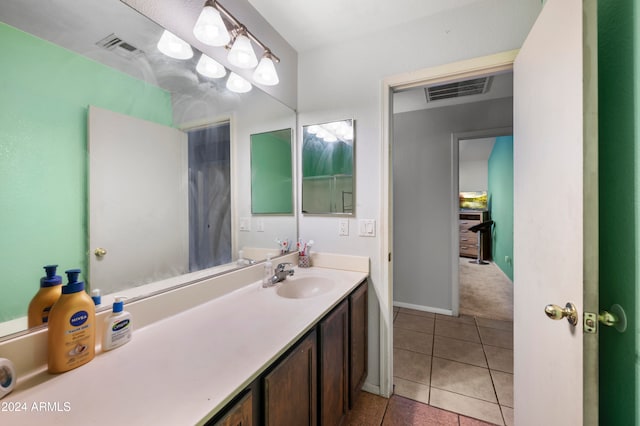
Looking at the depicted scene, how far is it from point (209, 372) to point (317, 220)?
4.25 feet

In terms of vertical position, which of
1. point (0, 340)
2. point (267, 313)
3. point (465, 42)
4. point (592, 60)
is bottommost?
point (267, 313)

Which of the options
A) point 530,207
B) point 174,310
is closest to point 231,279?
point 174,310

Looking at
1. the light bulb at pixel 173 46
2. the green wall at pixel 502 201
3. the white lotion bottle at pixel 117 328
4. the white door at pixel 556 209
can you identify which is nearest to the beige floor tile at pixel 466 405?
the white door at pixel 556 209

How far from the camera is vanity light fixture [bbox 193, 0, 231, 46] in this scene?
1.14 m

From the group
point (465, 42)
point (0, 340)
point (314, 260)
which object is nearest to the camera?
point (0, 340)

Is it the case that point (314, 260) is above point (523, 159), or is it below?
below

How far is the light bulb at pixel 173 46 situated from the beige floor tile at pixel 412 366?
8.00ft

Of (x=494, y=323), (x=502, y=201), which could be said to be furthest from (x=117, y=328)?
(x=502, y=201)

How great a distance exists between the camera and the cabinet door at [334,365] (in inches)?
42.3

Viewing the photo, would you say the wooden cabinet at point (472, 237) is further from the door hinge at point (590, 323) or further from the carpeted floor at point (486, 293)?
the door hinge at point (590, 323)

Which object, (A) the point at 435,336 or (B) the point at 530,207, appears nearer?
(B) the point at 530,207

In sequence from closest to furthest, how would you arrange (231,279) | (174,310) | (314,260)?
(174,310)
(231,279)
(314,260)

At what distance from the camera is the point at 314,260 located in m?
1.85

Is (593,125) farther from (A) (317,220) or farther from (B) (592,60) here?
(A) (317,220)
